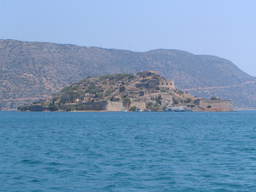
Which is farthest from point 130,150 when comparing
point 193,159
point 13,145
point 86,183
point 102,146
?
point 86,183

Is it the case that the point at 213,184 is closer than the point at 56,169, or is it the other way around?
the point at 213,184

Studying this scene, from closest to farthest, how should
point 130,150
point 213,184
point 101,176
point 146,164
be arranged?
point 213,184 < point 101,176 < point 146,164 < point 130,150

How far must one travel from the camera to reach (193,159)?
136 ft

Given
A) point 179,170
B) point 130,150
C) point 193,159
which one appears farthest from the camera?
point 130,150

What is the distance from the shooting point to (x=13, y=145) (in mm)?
54938

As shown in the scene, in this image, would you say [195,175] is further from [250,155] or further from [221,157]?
[250,155]

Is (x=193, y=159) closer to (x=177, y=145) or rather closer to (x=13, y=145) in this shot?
(x=177, y=145)

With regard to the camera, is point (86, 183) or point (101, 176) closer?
point (86, 183)

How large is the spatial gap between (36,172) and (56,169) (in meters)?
1.59

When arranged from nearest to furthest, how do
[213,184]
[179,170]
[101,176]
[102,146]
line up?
[213,184] < [101,176] < [179,170] < [102,146]

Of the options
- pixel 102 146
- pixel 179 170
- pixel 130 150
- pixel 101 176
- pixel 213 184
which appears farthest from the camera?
pixel 102 146

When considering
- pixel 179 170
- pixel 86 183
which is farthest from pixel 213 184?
pixel 86 183

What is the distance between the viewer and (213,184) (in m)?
31.0

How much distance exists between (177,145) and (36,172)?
22.8 metres
